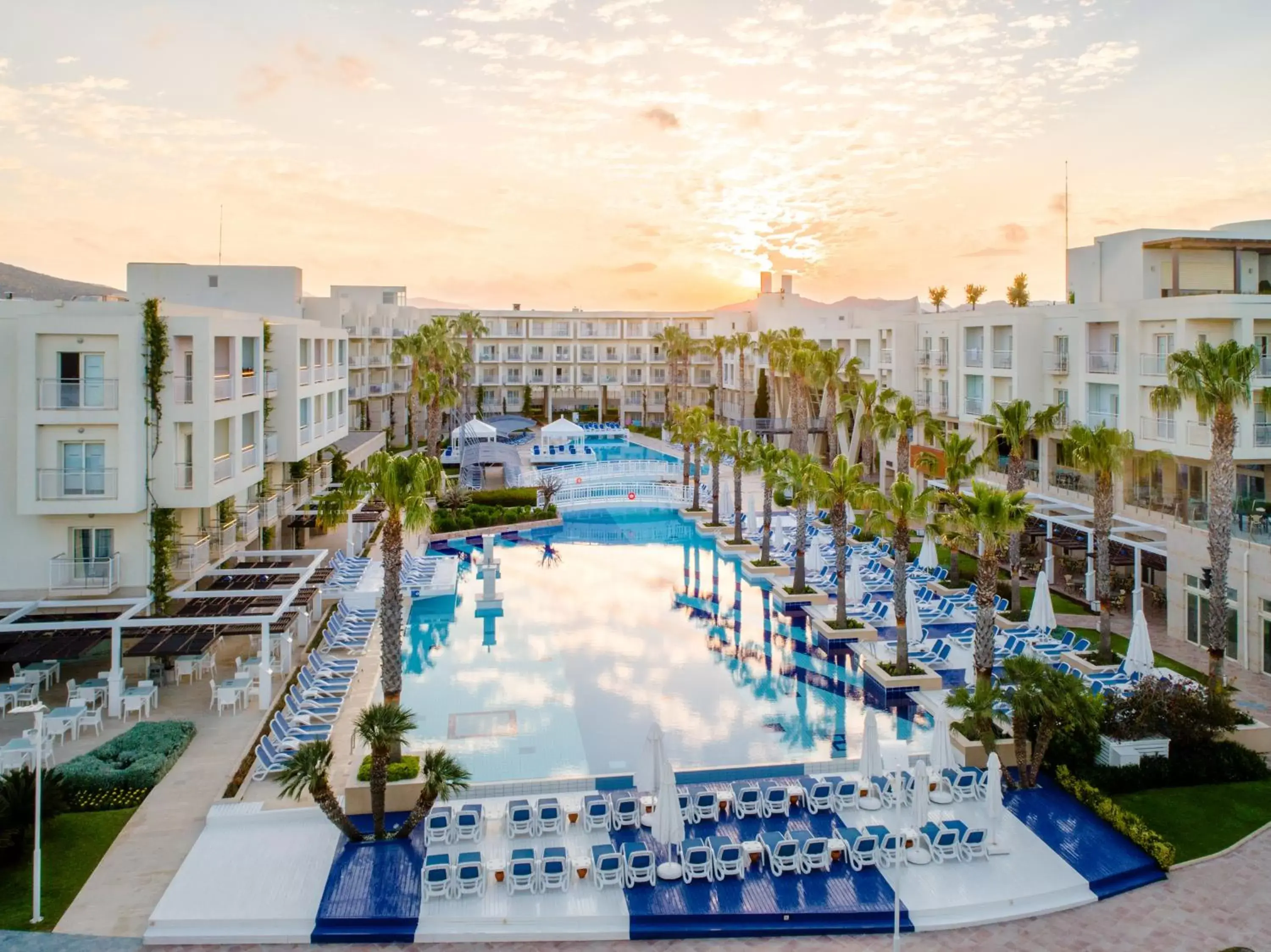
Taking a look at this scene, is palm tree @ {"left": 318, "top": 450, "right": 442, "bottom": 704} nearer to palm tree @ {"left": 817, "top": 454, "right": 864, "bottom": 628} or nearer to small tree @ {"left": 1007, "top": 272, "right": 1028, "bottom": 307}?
palm tree @ {"left": 817, "top": 454, "right": 864, "bottom": 628}

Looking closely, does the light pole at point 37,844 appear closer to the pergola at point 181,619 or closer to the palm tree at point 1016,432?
the pergola at point 181,619

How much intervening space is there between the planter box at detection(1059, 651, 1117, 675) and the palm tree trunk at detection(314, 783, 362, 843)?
57.1 ft

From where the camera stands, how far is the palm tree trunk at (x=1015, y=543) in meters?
26.6

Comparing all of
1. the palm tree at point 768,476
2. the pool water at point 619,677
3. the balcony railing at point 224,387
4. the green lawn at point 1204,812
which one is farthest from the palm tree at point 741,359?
the green lawn at point 1204,812

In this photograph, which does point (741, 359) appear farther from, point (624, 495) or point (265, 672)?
point (265, 672)

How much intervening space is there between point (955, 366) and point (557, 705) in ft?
87.4

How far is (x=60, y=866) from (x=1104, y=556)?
22.8 m

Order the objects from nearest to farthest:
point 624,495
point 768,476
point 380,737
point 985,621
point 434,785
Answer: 1. point 434,785
2. point 380,737
3. point 985,621
4. point 768,476
5. point 624,495

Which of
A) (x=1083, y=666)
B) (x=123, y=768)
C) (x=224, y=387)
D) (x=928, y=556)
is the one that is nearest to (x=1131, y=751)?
(x=1083, y=666)

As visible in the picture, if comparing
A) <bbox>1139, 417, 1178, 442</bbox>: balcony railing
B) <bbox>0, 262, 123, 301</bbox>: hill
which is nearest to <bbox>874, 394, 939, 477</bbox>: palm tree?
<bbox>1139, 417, 1178, 442</bbox>: balcony railing

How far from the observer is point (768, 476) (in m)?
34.3

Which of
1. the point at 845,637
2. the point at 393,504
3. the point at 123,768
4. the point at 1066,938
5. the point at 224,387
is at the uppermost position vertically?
the point at 224,387

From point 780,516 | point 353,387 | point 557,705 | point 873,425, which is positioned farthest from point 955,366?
point 353,387

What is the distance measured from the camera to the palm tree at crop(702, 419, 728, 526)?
40.1 meters
